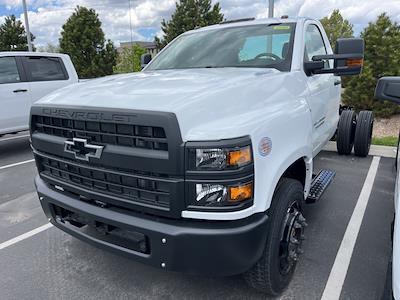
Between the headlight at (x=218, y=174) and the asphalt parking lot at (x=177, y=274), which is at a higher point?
the headlight at (x=218, y=174)

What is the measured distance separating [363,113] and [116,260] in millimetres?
4824

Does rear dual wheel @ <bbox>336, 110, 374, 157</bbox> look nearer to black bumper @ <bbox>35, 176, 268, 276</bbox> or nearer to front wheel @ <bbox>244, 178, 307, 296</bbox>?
front wheel @ <bbox>244, 178, 307, 296</bbox>

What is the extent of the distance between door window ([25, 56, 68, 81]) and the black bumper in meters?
6.11

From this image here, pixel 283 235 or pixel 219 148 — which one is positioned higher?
pixel 219 148

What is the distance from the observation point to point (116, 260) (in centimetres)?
318

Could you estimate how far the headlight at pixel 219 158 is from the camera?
197cm

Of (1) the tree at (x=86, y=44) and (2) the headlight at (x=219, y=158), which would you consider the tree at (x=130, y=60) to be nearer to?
(1) the tree at (x=86, y=44)

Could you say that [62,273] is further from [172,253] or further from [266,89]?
[266,89]

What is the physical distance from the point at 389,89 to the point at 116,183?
1.89 m

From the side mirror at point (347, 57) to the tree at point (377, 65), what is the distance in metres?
14.1

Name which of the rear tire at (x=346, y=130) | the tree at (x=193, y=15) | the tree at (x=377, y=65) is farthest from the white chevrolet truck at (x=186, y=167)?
the tree at (x=193, y=15)

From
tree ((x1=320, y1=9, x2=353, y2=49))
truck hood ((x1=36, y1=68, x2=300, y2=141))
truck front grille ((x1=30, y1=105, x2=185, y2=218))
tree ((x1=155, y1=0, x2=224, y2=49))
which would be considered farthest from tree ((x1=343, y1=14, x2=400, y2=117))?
truck front grille ((x1=30, y1=105, x2=185, y2=218))

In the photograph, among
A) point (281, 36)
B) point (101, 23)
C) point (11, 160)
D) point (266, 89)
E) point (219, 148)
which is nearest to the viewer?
point (219, 148)

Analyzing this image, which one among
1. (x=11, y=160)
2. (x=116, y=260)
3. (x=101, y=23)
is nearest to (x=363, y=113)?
(x=116, y=260)
